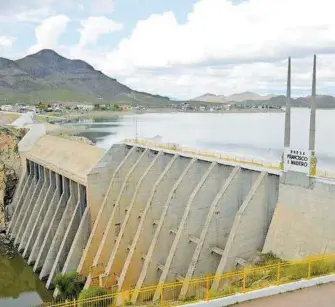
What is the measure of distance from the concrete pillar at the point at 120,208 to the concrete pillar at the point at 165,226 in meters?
3.90

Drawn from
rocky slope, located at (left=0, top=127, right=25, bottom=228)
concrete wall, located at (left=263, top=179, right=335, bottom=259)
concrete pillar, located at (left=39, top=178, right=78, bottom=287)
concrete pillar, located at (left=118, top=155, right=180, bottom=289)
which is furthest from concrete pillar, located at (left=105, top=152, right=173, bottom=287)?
rocky slope, located at (left=0, top=127, right=25, bottom=228)

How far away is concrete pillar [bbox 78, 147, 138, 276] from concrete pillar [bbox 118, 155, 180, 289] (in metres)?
3.39

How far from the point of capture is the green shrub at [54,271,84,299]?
27.7 m

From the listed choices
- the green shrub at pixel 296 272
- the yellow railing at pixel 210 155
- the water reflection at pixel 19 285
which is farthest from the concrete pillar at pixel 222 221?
the water reflection at pixel 19 285

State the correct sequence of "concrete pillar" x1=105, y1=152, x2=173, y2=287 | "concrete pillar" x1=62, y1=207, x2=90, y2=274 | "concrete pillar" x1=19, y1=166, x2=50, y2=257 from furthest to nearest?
1. "concrete pillar" x1=19, y1=166, x2=50, y2=257
2. "concrete pillar" x1=62, y1=207, x2=90, y2=274
3. "concrete pillar" x1=105, y1=152, x2=173, y2=287

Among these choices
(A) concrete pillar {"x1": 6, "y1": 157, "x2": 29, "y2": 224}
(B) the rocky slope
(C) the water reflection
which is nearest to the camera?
(C) the water reflection

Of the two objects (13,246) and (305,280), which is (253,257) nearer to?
(305,280)

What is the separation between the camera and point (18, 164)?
164 feet

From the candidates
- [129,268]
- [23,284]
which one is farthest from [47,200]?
[129,268]

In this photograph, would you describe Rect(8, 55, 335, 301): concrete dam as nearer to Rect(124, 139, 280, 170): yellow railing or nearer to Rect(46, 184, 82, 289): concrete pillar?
Rect(46, 184, 82, 289): concrete pillar

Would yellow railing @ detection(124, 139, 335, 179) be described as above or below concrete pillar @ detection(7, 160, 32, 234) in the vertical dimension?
above

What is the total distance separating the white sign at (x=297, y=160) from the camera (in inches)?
802

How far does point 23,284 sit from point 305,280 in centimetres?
2759

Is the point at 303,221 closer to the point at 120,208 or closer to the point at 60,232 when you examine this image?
the point at 120,208
